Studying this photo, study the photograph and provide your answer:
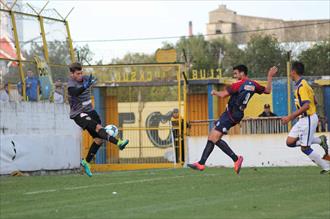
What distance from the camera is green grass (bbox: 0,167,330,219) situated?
12.6 metres

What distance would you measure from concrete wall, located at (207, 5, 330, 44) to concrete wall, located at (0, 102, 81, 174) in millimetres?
67201

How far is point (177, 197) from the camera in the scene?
14.7 meters

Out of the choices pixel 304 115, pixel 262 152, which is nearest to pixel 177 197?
pixel 304 115

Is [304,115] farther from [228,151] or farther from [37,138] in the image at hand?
[37,138]

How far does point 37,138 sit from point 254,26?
3433 inches

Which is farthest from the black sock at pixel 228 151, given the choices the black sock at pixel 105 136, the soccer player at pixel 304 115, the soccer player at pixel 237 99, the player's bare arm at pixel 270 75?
the black sock at pixel 105 136

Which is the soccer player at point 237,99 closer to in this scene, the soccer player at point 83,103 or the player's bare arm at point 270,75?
the player's bare arm at point 270,75

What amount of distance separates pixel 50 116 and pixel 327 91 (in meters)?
14.1

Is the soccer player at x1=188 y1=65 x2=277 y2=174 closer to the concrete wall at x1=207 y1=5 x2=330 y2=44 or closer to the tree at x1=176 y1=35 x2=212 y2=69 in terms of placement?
the tree at x1=176 y1=35 x2=212 y2=69

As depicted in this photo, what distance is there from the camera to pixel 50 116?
93.1 feet

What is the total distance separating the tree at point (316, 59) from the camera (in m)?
60.7

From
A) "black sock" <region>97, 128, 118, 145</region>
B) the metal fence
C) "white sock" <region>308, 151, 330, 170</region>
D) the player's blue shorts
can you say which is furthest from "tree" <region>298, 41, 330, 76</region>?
"black sock" <region>97, 128, 118, 145</region>

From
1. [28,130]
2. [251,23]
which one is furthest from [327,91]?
[251,23]

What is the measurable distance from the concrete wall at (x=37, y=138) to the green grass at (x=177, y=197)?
5.86 meters
